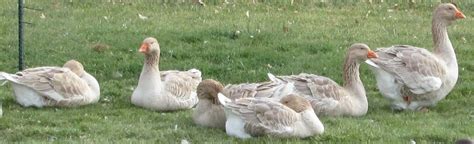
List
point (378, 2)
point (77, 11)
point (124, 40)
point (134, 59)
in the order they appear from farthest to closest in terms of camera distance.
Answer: point (378, 2) → point (77, 11) → point (124, 40) → point (134, 59)

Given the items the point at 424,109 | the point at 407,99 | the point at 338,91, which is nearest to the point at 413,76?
the point at 407,99

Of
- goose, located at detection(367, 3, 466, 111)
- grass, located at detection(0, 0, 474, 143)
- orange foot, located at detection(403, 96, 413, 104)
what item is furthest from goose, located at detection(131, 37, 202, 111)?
orange foot, located at detection(403, 96, 413, 104)

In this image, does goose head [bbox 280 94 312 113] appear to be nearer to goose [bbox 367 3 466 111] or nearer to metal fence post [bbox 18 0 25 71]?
goose [bbox 367 3 466 111]

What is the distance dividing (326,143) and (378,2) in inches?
397

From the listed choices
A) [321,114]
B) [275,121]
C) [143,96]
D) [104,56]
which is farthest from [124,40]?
[275,121]

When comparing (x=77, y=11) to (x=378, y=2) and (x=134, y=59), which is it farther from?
(x=378, y=2)

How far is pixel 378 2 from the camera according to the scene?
18391 mm

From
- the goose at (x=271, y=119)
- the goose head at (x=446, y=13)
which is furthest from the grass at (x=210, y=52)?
the goose head at (x=446, y=13)

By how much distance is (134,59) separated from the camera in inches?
526

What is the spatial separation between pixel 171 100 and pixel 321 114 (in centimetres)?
167

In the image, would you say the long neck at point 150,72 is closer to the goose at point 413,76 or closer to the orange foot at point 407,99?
the goose at point 413,76

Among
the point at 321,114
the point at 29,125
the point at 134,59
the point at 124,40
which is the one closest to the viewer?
the point at 29,125

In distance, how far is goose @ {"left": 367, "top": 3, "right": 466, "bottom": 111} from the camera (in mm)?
10758

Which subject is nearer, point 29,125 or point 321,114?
point 29,125
